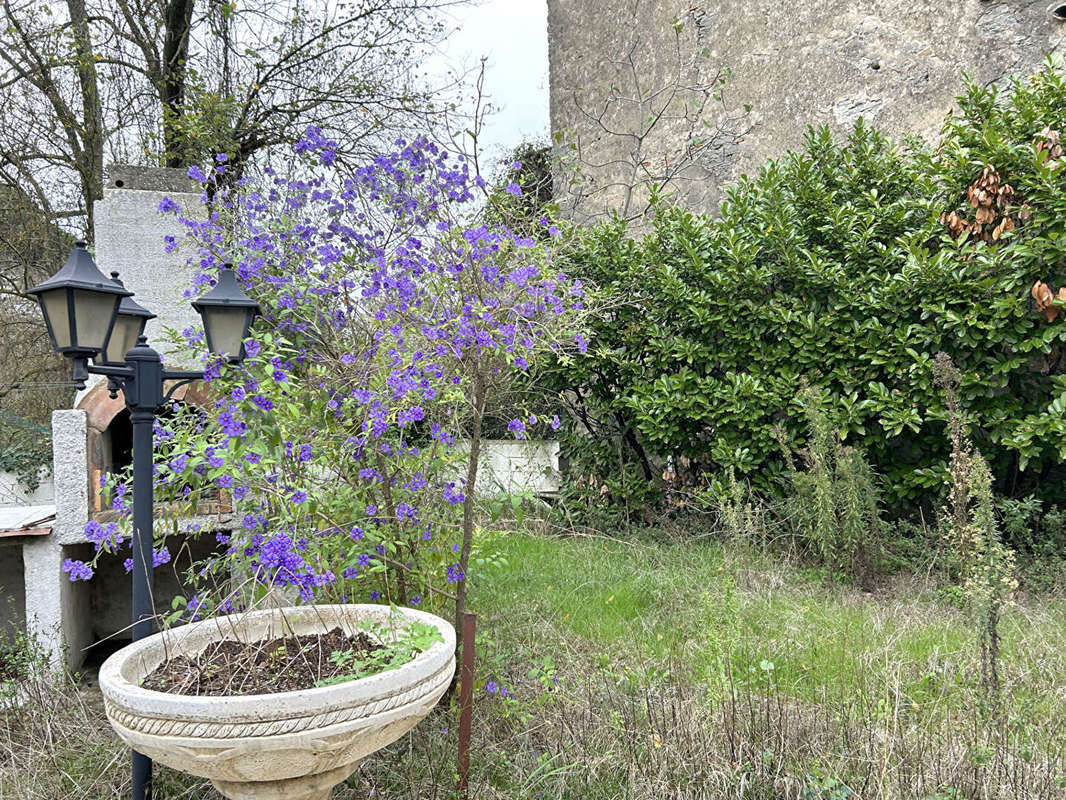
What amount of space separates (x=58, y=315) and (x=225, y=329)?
1.57 feet

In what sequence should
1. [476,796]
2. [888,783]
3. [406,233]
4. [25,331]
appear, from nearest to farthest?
[888,783]
[476,796]
[406,233]
[25,331]

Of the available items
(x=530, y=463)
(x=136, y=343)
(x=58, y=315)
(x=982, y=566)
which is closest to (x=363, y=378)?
(x=136, y=343)

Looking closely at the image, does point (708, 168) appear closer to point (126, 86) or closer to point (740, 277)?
point (740, 277)

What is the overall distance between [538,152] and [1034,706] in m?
8.85

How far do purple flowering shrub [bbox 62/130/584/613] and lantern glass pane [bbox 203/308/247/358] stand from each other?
0.05 meters

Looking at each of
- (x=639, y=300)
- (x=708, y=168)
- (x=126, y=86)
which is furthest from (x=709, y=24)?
(x=126, y=86)

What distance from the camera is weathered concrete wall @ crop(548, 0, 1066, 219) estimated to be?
610cm

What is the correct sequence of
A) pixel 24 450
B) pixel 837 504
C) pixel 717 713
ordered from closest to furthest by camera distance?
pixel 717 713, pixel 837 504, pixel 24 450

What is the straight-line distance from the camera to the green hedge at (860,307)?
4.00 meters

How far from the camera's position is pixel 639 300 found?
5445mm

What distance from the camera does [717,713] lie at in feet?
7.37

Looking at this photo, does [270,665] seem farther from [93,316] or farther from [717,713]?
[717,713]

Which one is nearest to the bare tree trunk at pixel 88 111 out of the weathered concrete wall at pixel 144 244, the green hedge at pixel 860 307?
the weathered concrete wall at pixel 144 244

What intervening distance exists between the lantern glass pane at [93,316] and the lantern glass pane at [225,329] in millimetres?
286
